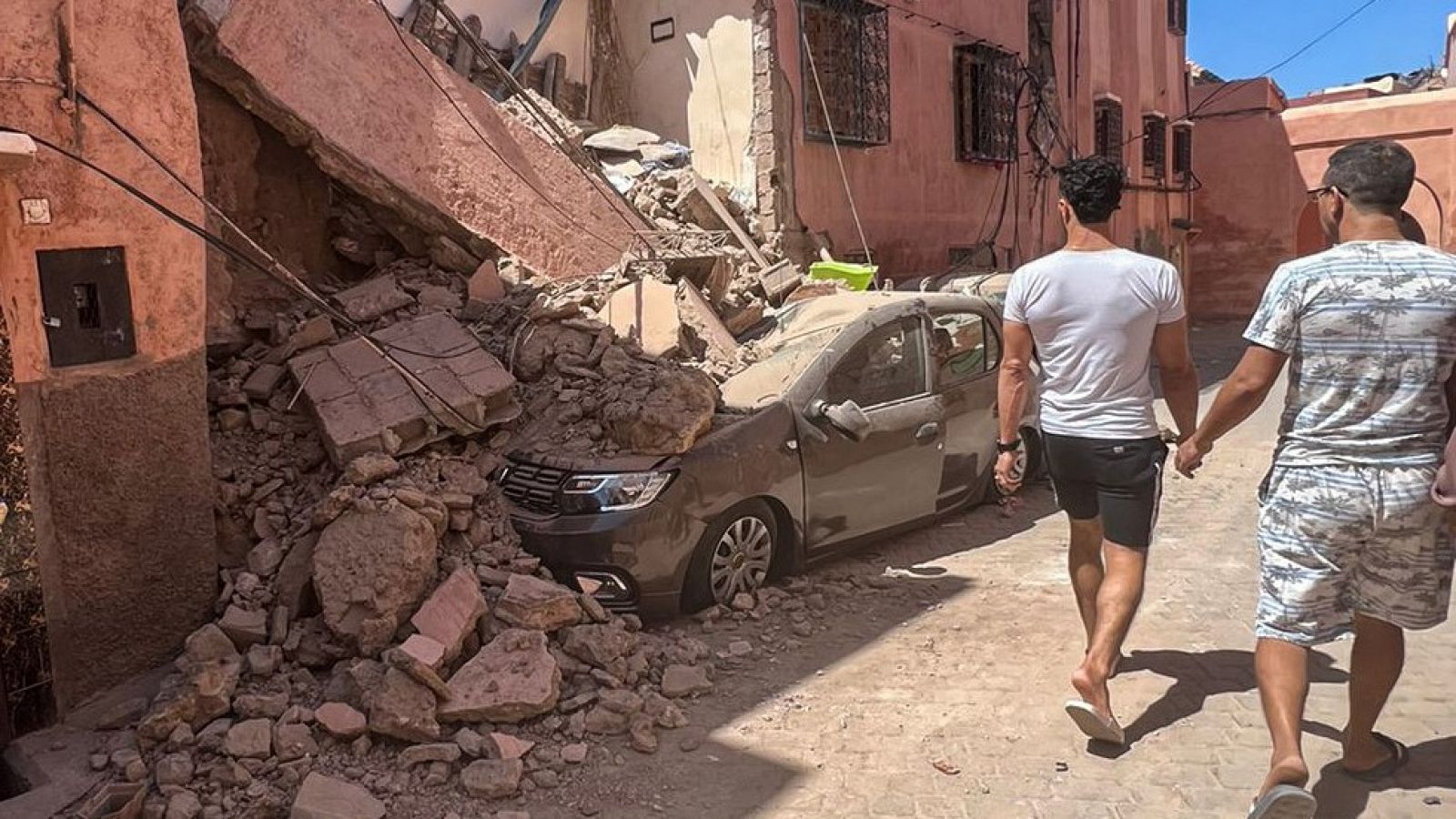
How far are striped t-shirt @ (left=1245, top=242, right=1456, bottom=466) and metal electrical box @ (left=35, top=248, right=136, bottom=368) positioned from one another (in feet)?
14.9

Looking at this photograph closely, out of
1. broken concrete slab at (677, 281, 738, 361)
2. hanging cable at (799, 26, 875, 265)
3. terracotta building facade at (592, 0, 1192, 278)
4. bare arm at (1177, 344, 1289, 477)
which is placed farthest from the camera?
hanging cable at (799, 26, 875, 265)

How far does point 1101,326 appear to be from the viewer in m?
3.81

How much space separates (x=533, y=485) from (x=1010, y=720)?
8.01 feet

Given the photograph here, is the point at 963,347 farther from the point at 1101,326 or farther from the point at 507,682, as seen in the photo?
the point at 507,682

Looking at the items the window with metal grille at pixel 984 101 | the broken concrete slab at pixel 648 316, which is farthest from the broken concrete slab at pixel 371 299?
the window with metal grille at pixel 984 101

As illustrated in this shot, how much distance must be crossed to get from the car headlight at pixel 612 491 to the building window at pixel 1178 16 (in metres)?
20.7

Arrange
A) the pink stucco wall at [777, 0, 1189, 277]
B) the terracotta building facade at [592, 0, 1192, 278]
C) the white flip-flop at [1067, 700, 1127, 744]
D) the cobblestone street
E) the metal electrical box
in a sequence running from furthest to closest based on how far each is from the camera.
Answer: the pink stucco wall at [777, 0, 1189, 277] → the terracotta building facade at [592, 0, 1192, 278] → the metal electrical box → the white flip-flop at [1067, 700, 1127, 744] → the cobblestone street

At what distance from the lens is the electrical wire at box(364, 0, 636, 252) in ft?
24.3

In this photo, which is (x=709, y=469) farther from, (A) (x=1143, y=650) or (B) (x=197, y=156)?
(B) (x=197, y=156)

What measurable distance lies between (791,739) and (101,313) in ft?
11.3

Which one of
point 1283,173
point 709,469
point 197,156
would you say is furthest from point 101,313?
point 1283,173

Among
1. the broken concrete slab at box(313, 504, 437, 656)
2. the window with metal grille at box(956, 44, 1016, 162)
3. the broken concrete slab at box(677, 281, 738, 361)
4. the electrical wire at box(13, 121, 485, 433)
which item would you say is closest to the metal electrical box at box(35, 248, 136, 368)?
the electrical wire at box(13, 121, 485, 433)

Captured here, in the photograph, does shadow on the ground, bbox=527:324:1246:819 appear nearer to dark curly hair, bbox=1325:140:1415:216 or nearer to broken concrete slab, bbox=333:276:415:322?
dark curly hair, bbox=1325:140:1415:216

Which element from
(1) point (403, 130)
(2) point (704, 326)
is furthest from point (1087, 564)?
(1) point (403, 130)
